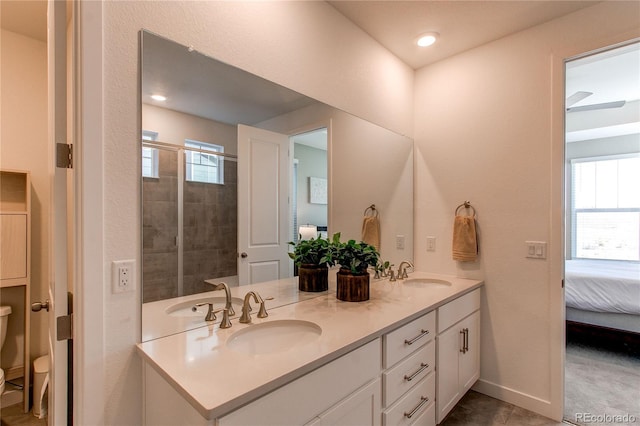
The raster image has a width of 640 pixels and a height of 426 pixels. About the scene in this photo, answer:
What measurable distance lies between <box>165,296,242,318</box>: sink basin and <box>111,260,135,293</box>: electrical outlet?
21cm

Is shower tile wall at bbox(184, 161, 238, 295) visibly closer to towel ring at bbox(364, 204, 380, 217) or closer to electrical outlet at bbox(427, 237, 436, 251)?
towel ring at bbox(364, 204, 380, 217)

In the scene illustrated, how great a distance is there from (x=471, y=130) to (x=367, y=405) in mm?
2045

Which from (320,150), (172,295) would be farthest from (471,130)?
(172,295)

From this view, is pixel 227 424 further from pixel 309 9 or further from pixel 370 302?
pixel 309 9

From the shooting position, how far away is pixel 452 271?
250 cm

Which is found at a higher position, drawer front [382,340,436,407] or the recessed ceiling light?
the recessed ceiling light

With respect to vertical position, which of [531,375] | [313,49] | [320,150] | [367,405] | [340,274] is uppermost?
[313,49]

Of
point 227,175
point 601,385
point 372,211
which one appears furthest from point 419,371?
point 601,385

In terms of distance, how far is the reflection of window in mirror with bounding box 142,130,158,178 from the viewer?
48.1 inches

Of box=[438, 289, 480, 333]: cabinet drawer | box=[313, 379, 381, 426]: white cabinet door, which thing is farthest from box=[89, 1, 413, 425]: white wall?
box=[438, 289, 480, 333]: cabinet drawer

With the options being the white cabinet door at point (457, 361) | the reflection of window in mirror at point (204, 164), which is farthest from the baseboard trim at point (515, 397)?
the reflection of window in mirror at point (204, 164)

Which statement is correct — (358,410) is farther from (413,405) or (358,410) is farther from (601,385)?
(601,385)

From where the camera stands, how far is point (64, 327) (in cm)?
110

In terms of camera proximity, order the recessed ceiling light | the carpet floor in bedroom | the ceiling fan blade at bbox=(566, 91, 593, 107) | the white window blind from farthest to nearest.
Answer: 1. the white window blind
2. the ceiling fan blade at bbox=(566, 91, 593, 107)
3. the recessed ceiling light
4. the carpet floor in bedroom
